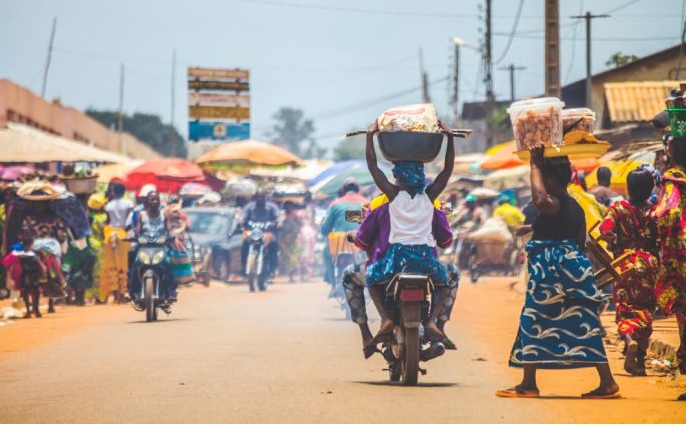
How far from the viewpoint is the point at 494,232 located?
101 feet

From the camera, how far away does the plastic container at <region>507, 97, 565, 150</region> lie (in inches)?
389

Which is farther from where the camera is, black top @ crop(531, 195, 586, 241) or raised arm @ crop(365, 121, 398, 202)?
raised arm @ crop(365, 121, 398, 202)

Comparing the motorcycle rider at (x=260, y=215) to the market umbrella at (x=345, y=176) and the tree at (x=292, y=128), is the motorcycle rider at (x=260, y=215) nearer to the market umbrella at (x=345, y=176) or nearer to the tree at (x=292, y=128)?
the market umbrella at (x=345, y=176)

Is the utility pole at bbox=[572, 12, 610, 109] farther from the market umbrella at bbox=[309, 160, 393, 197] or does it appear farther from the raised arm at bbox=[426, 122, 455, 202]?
the raised arm at bbox=[426, 122, 455, 202]

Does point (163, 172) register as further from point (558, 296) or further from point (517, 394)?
point (558, 296)

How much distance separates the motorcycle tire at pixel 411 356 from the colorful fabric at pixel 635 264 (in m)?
2.17

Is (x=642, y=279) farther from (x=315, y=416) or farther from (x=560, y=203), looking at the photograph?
(x=315, y=416)

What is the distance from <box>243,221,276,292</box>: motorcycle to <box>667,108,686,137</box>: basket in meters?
17.5

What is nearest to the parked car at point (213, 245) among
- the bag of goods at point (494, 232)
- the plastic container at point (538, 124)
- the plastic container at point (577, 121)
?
the bag of goods at point (494, 232)

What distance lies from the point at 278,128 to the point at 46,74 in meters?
111

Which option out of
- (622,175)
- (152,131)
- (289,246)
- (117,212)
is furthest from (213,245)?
(152,131)

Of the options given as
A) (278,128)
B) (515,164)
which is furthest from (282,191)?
(278,128)

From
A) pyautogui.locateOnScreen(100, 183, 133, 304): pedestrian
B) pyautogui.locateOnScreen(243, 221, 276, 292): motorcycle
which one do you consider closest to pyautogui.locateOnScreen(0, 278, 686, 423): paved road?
pyautogui.locateOnScreen(100, 183, 133, 304): pedestrian

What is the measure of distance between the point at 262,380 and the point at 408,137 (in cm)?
236
